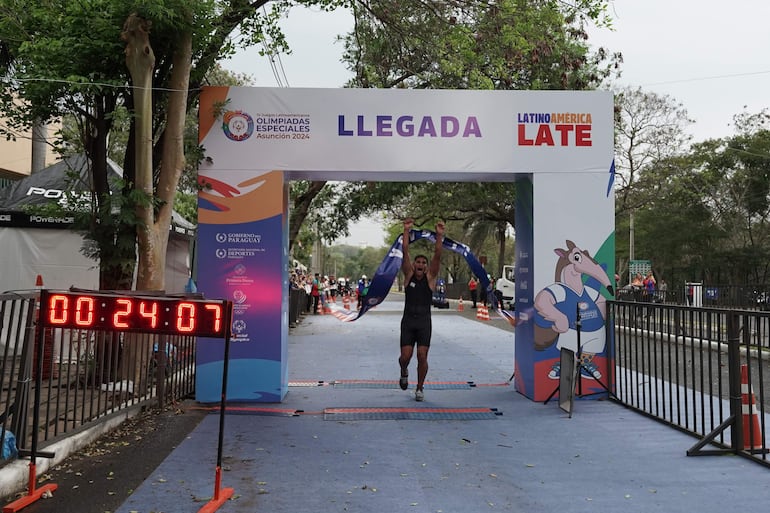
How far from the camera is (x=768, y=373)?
12078 mm

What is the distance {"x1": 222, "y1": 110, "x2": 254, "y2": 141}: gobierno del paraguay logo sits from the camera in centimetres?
917

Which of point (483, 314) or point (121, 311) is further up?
point (121, 311)

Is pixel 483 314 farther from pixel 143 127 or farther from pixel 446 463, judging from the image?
pixel 446 463

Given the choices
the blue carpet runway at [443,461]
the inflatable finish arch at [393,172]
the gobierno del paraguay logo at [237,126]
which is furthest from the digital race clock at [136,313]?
the gobierno del paraguay logo at [237,126]

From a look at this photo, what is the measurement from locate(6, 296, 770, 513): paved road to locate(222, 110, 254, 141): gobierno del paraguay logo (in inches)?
143

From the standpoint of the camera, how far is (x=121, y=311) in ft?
16.4

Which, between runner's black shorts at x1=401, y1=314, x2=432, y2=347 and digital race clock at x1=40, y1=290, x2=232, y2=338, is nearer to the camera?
digital race clock at x1=40, y1=290, x2=232, y2=338

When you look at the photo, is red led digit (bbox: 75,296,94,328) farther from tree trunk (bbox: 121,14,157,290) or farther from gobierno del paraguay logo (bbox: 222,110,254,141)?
gobierno del paraguay logo (bbox: 222,110,254,141)

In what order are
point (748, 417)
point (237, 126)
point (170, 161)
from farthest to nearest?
point (237, 126) < point (170, 161) < point (748, 417)

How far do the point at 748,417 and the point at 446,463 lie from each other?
285cm

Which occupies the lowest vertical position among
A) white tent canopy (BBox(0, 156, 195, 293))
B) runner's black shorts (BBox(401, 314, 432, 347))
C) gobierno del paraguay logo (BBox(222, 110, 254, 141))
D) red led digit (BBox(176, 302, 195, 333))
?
runner's black shorts (BBox(401, 314, 432, 347))

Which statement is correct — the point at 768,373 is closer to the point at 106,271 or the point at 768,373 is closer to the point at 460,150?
the point at 460,150

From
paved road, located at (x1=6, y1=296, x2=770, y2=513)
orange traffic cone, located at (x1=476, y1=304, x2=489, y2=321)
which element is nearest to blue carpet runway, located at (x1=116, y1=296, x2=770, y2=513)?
paved road, located at (x1=6, y1=296, x2=770, y2=513)

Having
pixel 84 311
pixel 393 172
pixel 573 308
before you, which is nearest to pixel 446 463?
pixel 84 311
